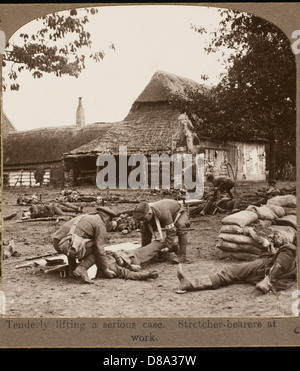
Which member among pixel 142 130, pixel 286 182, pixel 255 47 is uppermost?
pixel 255 47

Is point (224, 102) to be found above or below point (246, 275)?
above

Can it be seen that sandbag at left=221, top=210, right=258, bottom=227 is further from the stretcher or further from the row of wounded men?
the stretcher

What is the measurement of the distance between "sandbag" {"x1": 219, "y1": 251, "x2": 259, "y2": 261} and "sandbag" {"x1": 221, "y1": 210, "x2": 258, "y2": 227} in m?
0.31

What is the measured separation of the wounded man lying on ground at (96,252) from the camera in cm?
494

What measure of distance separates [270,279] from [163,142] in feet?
6.20

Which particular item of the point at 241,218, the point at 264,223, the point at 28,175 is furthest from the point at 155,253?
the point at 28,175

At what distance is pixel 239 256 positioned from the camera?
4.98 meters

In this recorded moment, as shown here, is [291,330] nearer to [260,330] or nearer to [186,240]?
[260,330]

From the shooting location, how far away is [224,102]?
5.40 metres

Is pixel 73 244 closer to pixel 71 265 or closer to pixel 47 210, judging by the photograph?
pixel 71 265

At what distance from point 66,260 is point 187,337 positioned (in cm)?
152

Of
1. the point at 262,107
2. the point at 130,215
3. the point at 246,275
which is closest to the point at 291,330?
the point at 246,275

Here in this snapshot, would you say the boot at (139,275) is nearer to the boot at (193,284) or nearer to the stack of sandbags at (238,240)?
the boot at (193,284)

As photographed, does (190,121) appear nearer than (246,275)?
No
